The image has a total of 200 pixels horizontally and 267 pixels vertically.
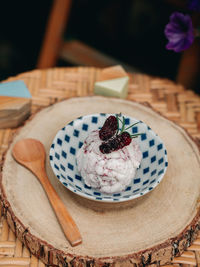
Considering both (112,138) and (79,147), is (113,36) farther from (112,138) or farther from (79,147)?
(112,138)

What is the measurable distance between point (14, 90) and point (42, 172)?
52 cm

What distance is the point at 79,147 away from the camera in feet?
5.79

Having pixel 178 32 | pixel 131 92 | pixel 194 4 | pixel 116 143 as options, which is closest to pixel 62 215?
pixel 116 143

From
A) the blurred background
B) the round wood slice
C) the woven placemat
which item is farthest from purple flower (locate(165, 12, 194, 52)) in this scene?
the blurred background

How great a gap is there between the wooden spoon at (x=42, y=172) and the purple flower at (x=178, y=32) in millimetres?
894

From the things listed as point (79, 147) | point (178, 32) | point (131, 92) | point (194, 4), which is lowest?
point (79, 147)

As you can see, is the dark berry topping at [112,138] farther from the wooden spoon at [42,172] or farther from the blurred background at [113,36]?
the blurred background at [113,36]

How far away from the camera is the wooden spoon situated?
58.1 inches

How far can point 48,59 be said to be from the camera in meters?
Answer: 3.27

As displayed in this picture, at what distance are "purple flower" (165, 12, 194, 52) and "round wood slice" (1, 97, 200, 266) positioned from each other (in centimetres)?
53

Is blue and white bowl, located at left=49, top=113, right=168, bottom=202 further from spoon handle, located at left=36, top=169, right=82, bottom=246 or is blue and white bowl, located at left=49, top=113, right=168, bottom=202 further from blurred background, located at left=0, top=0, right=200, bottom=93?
blurred background, located at left=0, top=0, right=200, bottom=93

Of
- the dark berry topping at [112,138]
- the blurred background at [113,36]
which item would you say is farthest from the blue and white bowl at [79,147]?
the blurred background at [113,36]

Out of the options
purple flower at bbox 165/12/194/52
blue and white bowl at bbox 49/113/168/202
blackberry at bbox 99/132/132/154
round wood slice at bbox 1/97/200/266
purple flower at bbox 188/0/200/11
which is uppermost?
purple flower at bbox 188/0/200/11

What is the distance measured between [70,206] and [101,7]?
2.75m
